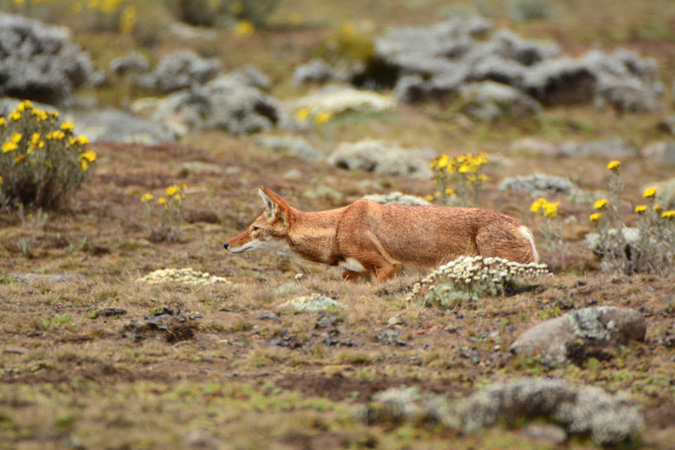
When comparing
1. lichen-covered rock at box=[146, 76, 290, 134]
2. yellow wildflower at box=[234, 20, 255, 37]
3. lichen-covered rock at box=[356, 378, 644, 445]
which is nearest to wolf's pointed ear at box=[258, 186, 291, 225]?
lichen-covered rock at box=[356, 378, 644, 445]

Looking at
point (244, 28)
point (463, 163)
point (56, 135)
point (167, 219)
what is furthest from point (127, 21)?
point (463, 163)

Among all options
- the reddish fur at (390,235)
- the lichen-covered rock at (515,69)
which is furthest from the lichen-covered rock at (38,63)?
the reddish fur at (390,235)

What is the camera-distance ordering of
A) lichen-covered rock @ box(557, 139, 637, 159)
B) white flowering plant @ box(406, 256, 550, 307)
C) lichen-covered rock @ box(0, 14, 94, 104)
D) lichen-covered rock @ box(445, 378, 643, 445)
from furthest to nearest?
lichen-covered rock @ box(0, 14, 94, 104) < lichen-covered rock @ box(557, 139, 637, 159) < white flowering plant @ box(406, 256, 550, 307) < lichen-covered rock @ box(445, 378, 643, 445)

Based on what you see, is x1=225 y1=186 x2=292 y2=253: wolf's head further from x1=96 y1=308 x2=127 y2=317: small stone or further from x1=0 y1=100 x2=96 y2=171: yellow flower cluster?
x1=0 y1=100 x2=96 y2=171: yellow flower cluster

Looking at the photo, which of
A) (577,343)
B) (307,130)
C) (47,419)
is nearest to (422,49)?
(307,130)

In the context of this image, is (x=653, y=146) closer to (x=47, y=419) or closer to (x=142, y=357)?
(x=142, y=357)

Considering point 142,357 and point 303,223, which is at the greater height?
point 303,223

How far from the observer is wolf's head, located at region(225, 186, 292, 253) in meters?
8.39

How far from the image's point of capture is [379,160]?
17047 millimetres

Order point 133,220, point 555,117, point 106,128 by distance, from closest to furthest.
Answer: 1. point 133,220
2. point 106,128
3. point 555,117

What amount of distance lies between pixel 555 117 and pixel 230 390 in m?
23.5

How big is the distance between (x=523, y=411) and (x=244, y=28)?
33912 millimetres

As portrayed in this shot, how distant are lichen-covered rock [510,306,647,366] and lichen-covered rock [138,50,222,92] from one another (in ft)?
72.5

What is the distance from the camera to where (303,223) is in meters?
8.41
